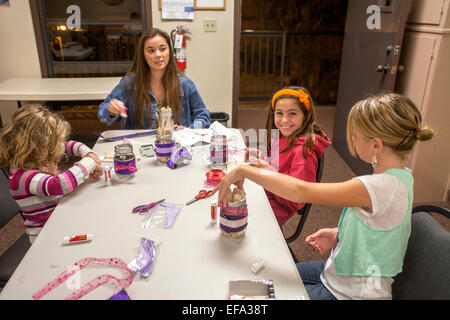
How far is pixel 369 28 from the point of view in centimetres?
296

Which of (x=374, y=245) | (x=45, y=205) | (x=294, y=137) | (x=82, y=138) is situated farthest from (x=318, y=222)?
(x=82, y=138)

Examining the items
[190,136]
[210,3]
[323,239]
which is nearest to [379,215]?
[323,239]

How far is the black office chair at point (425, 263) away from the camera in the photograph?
946 millimetres

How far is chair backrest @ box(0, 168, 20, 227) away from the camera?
1.49 m

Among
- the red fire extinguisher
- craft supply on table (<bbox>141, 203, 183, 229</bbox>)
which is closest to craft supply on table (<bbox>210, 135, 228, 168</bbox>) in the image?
craft supply on table (<bbox>141, 203, 183, 229</bbox>)

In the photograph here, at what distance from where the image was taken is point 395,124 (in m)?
1.01

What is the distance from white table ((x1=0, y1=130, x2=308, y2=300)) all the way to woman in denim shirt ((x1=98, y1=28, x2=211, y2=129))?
36.1 inches

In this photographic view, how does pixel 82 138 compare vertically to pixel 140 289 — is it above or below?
below

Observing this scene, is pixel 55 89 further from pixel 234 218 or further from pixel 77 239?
pixel 234 218

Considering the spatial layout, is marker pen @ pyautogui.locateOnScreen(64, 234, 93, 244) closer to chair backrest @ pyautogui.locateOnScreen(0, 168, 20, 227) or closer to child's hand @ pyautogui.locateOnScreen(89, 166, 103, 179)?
child's hand @ pyautogui.locateOnScreen(89, 166, 103, 179)

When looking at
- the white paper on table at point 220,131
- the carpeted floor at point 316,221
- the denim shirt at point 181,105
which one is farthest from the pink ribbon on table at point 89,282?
the carpeted floor at point 316,221

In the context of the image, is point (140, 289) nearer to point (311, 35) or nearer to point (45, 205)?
point (45, 205)

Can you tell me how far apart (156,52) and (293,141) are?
1073 mm
